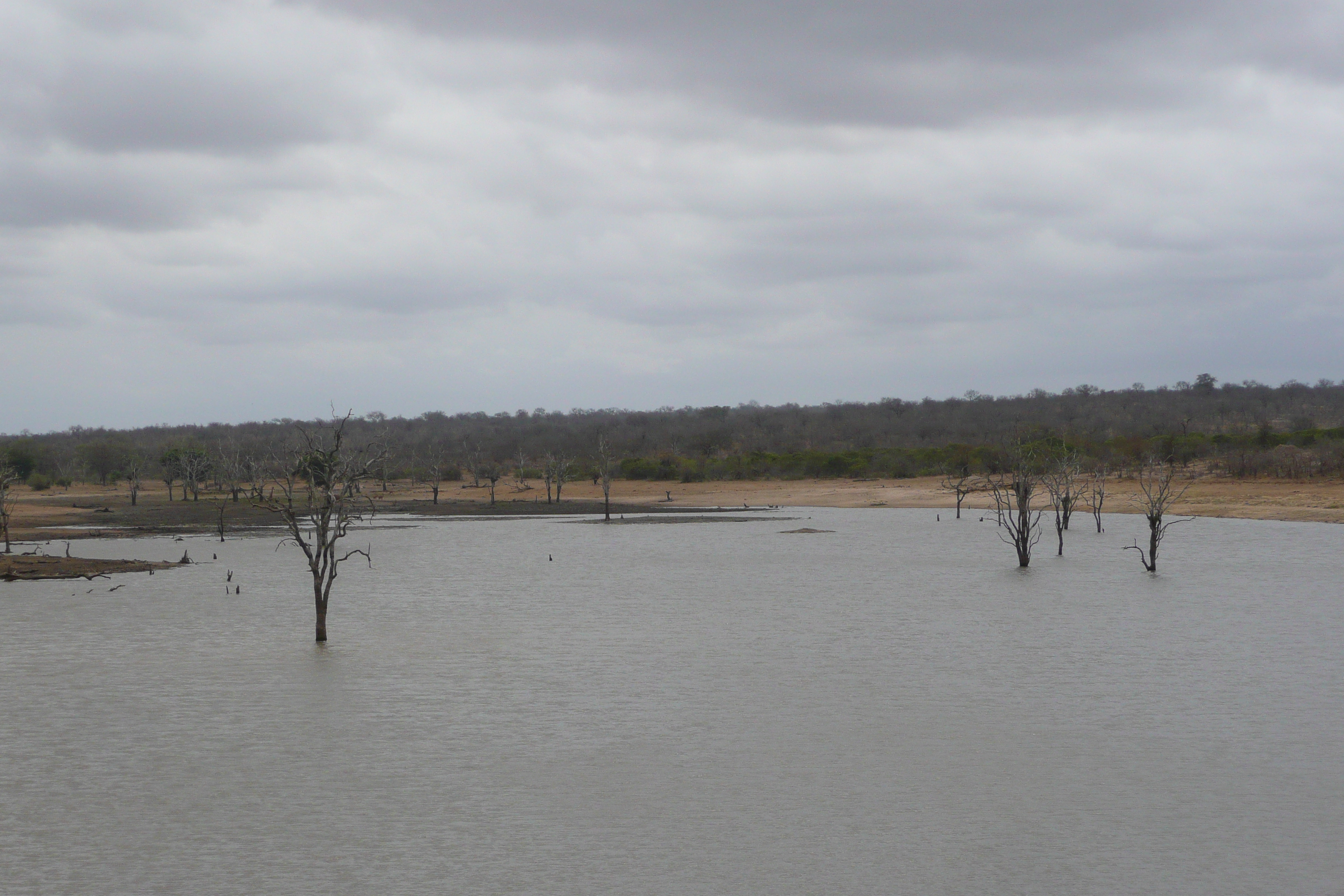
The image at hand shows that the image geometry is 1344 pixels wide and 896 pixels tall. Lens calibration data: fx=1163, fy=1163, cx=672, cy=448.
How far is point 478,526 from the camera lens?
62781mm

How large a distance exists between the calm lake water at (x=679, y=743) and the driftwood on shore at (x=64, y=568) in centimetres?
323

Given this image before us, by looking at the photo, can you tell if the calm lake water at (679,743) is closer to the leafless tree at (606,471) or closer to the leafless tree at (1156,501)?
the leafless tree at (1156,501)

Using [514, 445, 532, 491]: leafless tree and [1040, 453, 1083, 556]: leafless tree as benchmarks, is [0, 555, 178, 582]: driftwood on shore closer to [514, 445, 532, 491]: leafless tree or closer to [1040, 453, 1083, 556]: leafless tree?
[1040, 453, 1083, 556]: leafless tree

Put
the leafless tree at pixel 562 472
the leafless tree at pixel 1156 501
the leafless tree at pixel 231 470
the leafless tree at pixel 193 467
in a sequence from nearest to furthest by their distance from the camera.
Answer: the leafless tree at pixel 1156 501 → the leafless tree at pixel 231 470 → the leafless tree at pixel 562 472 → the leafless tree at pixel 193 467

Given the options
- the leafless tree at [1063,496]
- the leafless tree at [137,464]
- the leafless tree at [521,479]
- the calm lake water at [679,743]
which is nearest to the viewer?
the calm lake water at [679,743]

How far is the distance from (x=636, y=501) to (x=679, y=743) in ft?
231

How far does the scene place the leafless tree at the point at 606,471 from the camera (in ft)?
216

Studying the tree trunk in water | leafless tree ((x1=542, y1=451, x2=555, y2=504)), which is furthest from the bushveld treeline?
the tree trunk in water

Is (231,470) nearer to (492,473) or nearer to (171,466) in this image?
(171,466)

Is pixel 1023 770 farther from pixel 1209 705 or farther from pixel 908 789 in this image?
pixel 1209 705

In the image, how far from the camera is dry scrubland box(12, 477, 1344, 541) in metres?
58.9

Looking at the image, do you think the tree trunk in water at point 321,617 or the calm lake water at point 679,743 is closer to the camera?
the calm lake water at point 679,743

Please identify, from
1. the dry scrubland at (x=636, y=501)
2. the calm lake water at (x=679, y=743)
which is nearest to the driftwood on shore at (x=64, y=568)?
the calm lake water at (x=679, y=743)

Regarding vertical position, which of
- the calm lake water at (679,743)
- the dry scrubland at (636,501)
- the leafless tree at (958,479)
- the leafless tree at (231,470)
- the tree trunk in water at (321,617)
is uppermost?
the leafless tree at (231,470)
